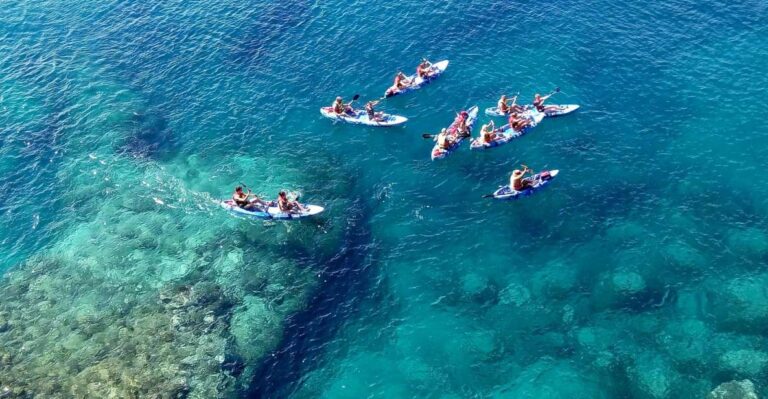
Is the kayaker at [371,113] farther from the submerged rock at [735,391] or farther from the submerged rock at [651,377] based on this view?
the submerged rock at [735,391]

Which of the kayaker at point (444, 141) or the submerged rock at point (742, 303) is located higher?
the kayaker at point (444, 141)

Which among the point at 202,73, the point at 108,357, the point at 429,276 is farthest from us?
the point at 202,73

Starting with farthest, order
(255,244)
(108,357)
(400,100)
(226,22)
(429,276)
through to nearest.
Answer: (226,22) < (400,100) < (255,244) < (429,276) < (108,357)

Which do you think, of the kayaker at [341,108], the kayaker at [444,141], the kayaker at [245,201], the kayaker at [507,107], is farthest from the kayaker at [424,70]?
the kayaker at [245,201]

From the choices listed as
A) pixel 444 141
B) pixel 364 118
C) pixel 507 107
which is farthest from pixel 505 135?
pixel 364 118

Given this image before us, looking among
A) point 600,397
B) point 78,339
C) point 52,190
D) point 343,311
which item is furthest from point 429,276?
point 52,190

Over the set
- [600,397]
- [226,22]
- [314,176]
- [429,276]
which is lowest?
[600,397]

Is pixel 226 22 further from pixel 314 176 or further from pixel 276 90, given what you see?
pixel 314 176
